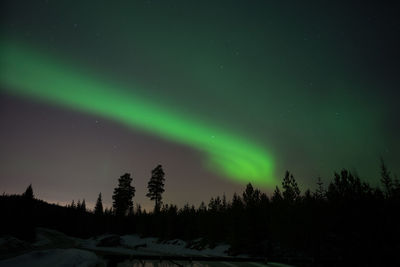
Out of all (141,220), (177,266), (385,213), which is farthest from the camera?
(141,220)

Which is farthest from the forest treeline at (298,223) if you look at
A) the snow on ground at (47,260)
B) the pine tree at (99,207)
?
the pine tree at (99,207)

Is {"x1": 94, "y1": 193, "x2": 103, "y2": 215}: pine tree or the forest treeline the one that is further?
{"x1": 94, "y1": 193, "x2": 103, "y2": 215}: pine tree

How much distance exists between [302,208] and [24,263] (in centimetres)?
2907

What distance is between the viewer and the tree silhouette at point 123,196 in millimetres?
81375

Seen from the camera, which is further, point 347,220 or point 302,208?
point 302,208

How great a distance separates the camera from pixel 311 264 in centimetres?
1953

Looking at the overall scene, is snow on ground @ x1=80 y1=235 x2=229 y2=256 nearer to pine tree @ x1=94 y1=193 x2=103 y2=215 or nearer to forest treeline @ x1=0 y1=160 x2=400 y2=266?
forest treeline @ x1=0 y1=160 x2=400 y2=266

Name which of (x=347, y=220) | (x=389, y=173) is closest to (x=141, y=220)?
(x=347, y=220)

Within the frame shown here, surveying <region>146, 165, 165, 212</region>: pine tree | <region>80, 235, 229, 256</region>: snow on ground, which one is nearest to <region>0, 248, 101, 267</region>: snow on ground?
<region>80, 235, 229, 256</region>: snow on ground

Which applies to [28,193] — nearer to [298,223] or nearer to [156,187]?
[156,187]

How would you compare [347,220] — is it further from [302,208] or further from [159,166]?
[159,166]

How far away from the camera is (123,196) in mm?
82125

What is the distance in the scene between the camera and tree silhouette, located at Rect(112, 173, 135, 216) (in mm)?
81375

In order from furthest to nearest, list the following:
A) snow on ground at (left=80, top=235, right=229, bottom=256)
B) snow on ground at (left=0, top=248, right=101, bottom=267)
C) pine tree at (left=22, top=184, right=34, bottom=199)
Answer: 1. pine tree at (left=22, top=184, right=34, bottom=199)
2. snow on ground at (left=80, top=235, right=229, bottom=256)
3. snow on ground at (left=0, top=248, right=101, bottom=267)
